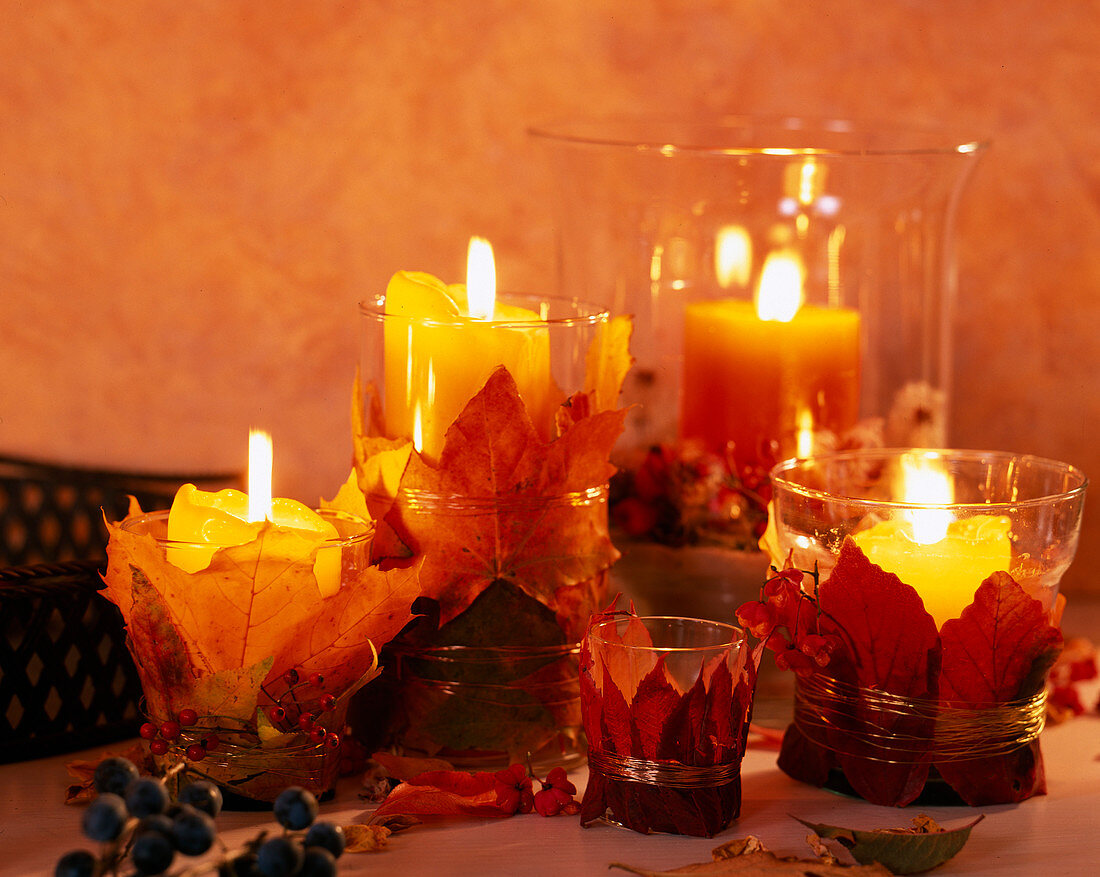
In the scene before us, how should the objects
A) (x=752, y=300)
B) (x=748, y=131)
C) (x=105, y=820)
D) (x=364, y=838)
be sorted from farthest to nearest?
(x=748, y=131)
(x=752, y=300)
(x=364, y=838)
(x=105, y=820)

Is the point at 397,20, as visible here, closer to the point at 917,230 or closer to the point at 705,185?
the point at 705,185

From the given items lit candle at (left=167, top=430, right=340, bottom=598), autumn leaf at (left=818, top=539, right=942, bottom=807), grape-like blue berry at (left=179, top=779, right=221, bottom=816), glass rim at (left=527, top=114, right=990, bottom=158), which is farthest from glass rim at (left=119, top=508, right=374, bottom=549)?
glass rim at (left=527, top=114, right=990, bottom=158)

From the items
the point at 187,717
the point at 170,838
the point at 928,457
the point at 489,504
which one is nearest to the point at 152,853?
the point at 170,838

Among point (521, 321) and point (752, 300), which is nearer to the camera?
point (521, 321)

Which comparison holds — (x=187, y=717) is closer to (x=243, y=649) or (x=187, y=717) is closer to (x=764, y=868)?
(x=243, y=649)

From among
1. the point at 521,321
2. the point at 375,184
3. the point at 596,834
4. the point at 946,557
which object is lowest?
the point at 596,834

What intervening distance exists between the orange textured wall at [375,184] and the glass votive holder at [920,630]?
0.41 m

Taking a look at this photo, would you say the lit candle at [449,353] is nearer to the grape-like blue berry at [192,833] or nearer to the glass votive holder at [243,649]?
the glass votive holder at [243,649]

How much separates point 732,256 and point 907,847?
15.3 inches

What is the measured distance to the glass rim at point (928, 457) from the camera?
0.60 m

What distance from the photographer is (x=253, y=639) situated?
0.58 m

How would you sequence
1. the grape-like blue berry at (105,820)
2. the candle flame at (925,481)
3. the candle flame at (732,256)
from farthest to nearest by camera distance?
the candle flame at (732,256)
the candle flame at (925,481)
the grape-like blue berry at (105,820)

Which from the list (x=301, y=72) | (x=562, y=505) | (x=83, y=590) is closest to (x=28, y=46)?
(x=301, y=72)

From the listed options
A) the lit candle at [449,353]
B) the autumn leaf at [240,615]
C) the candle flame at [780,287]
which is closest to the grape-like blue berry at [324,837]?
the autumn leaf at [240,615]
